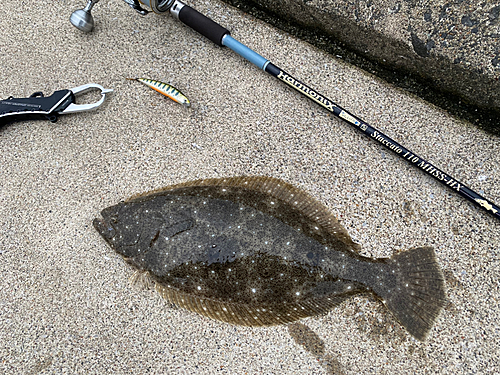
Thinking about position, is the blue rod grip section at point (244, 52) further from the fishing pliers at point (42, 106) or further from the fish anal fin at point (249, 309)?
the fish anal fin at point (249, 309)

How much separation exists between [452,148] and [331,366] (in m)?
1.19

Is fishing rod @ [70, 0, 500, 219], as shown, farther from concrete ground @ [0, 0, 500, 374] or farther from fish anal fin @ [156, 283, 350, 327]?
fish anal fin @ [156, 283, 350, 327]

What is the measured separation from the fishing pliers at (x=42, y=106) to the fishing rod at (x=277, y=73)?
1.40 feet

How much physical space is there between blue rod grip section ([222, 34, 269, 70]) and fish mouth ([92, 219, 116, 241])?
3.56 feet

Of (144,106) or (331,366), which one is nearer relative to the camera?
(331,366)

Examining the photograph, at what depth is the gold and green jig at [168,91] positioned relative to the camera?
5.32 ft

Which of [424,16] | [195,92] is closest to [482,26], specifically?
[424,16]

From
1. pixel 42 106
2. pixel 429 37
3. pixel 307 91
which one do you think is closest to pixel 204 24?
pixel 307 91

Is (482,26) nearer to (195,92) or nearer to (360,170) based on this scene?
(360,170)

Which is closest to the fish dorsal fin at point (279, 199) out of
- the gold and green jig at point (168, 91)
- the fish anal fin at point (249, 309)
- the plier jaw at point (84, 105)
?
the fish anal fin at point (249, 309)

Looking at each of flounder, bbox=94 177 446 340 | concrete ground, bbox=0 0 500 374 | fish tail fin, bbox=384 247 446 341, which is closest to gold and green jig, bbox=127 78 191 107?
concrete ground, bbox=0 0 500 374

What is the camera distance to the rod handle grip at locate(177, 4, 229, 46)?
1.67 metres

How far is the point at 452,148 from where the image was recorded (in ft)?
5.13

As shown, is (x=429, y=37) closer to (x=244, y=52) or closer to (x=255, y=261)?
(x=244, y=52)
